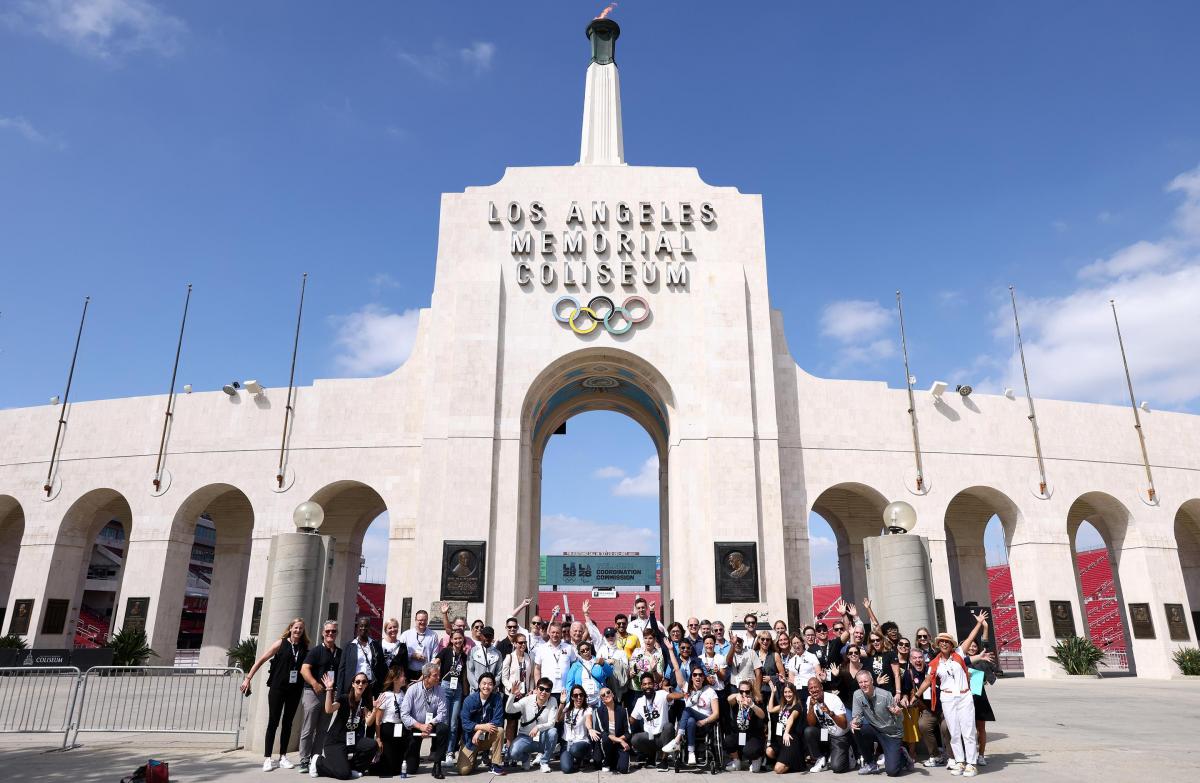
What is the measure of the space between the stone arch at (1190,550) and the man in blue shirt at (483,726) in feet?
95.2

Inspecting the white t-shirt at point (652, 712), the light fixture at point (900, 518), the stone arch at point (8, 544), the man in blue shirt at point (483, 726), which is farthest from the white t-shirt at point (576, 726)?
the stone arch at point (8, 544)

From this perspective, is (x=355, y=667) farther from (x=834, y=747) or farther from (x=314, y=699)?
(x=834, y=747)

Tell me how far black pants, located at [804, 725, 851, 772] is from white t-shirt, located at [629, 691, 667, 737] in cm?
176

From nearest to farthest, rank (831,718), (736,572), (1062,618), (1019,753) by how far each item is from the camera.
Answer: (831,718)
(1019,753)
(736,572)
(1062,618)

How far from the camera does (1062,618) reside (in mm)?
23562

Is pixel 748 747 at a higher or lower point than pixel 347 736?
lower

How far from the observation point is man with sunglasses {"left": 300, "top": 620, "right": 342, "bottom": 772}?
909cm

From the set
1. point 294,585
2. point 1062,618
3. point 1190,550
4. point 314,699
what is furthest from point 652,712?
point 1190,550

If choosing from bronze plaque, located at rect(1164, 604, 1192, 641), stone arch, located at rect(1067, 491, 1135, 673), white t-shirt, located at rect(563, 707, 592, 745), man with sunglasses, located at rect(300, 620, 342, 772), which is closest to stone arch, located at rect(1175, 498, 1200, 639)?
stone arch, located at rect(1067, 491, 1135, 673)

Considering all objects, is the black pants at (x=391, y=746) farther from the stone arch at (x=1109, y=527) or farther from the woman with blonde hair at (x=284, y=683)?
the stone arch at (x=1109, y=527)

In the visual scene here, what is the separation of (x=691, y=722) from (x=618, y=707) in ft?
3.03

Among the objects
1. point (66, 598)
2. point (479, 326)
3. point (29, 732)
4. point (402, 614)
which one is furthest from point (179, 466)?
point (29, 732)

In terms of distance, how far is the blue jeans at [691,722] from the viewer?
30.1 feet

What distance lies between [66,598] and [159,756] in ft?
62.9
